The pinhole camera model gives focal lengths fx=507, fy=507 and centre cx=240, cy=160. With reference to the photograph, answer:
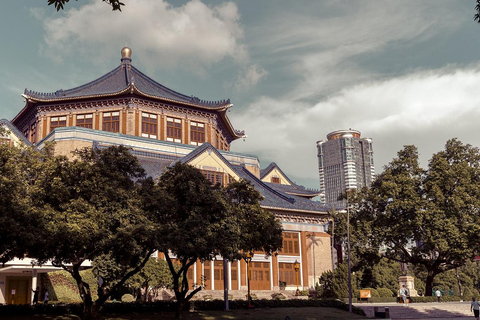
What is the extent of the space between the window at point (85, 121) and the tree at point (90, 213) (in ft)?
108

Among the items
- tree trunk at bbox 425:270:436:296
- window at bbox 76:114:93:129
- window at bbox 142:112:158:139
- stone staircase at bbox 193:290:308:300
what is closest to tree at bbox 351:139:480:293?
tree trunk at bbox 425:270:436:296

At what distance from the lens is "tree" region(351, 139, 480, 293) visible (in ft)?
148

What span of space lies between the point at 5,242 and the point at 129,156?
21.3 ft

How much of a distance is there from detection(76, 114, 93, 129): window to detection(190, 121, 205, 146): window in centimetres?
1095

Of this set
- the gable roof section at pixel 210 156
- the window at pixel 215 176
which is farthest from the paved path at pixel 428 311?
the gable roof section at pixel 210 156

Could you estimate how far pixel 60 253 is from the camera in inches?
838

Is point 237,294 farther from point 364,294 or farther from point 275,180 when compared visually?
point 275,180

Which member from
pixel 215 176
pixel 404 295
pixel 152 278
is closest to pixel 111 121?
pixel 215 176

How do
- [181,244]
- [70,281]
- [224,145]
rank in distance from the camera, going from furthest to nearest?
1. [224,145]
2. [70,281]
3. [181,244]

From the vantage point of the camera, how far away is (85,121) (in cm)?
5441

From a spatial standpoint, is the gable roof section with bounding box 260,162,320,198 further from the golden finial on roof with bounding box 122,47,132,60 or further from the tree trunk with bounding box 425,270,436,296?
the golden finial on roof with bounding box 122,47,132,60

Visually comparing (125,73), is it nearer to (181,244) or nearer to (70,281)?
(70,281)

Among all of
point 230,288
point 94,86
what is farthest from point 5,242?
point 94,86

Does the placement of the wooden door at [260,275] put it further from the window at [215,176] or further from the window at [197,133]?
the window at [197,133]
